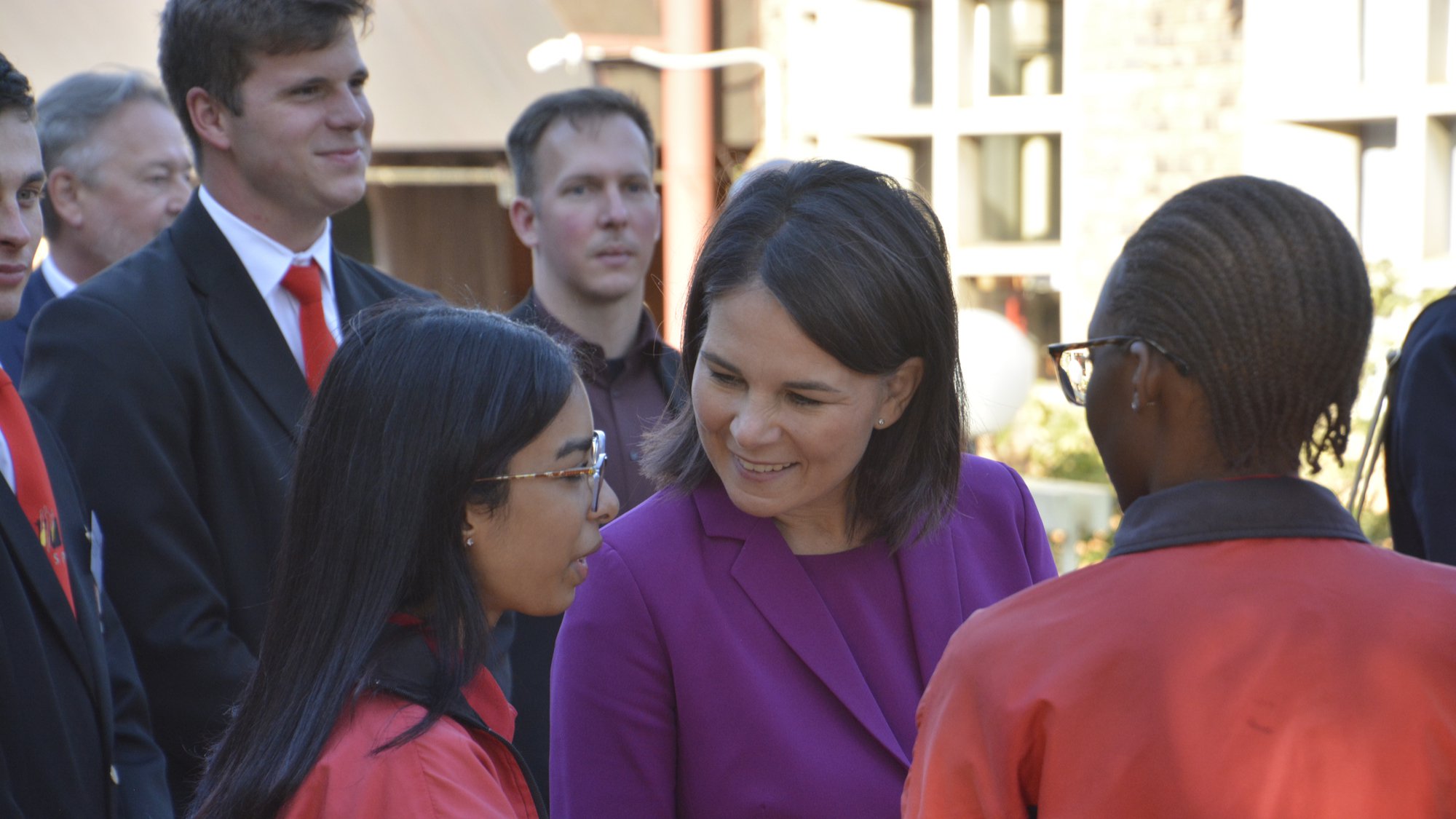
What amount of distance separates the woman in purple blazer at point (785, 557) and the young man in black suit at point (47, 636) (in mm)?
861

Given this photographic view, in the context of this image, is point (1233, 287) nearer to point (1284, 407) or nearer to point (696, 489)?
point (1284, 407)

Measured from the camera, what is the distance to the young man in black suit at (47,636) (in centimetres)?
219

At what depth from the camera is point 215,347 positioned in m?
2.75

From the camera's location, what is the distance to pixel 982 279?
25.4 feet

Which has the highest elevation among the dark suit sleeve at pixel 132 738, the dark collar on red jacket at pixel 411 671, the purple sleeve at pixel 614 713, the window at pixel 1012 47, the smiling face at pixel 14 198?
the window at pixel 1012 47

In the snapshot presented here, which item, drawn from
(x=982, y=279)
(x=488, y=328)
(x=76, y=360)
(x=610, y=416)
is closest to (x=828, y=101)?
(x=982, y=279)

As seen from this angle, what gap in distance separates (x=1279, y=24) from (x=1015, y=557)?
186 inches

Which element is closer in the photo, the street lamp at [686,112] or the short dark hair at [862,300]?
the short dark hair at [862,300]

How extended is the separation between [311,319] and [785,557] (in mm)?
1391

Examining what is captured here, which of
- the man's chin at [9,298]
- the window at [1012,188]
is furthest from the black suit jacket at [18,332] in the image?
the window at [1012,188]

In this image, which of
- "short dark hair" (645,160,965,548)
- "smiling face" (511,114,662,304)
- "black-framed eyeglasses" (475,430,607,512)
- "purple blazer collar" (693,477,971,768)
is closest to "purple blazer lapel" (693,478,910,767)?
"purple blazer collar" (693,477,971,768)

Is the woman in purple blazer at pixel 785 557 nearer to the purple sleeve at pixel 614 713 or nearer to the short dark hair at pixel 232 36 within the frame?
the purple sleeve at pixel 614 713

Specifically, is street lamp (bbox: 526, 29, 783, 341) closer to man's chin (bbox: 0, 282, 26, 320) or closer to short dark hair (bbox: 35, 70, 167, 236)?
short dark hair (bbox: 35, 70, 167, 236)

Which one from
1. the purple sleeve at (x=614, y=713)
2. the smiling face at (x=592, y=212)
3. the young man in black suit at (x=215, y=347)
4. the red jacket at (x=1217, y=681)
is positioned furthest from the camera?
the smiling face at (x=592, y=212)
